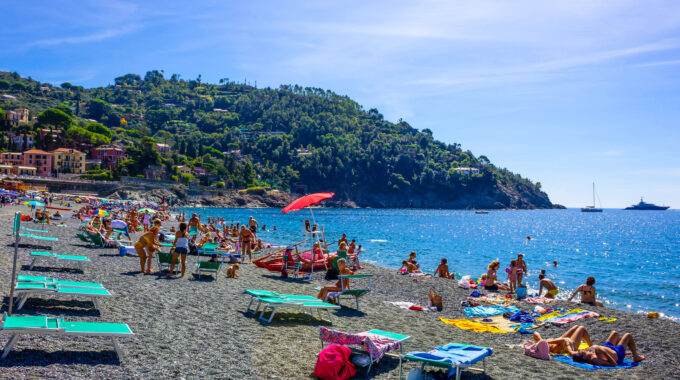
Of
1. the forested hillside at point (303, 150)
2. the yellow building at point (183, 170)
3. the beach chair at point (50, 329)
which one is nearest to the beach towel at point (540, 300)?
the beach chair at point (50, 329)

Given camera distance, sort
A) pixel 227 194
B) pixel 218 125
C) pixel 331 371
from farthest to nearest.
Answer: pixel 218 125 < pixel 227 194 < pixel 331 371

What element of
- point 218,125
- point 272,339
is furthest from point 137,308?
point 218,125

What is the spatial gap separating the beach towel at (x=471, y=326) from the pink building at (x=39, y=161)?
89848 millimetres

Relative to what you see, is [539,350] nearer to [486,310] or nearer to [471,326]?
[471,326]

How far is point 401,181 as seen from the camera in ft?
518

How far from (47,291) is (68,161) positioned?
310 ft

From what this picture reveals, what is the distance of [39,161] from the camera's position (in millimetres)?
85250

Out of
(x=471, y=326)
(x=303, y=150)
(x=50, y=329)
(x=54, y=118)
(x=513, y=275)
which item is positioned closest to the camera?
(x=50, y=329)

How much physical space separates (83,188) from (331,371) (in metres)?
84.4

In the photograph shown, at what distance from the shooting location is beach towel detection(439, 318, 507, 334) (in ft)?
31.4

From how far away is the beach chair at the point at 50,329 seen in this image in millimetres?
4969

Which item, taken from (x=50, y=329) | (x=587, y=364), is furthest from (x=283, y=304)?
(x=587, y=364)

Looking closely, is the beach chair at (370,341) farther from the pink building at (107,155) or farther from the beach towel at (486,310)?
the pink building at (107,155)

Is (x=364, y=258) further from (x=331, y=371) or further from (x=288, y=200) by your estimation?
(x=288, y=200)
